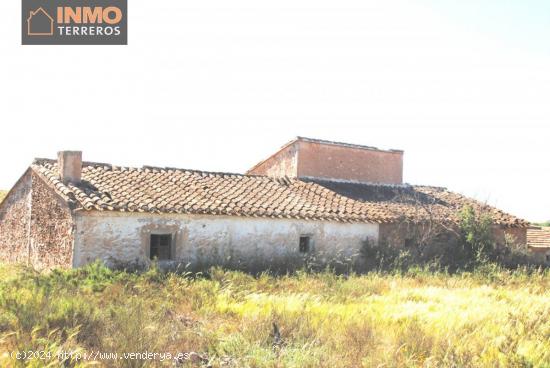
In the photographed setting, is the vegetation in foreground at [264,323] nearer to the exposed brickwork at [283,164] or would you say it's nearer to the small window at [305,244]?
the small window at [305,244]

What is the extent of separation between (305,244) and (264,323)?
33.4ft

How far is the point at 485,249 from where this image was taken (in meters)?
20.7

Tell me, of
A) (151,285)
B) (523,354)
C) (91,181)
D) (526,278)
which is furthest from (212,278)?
(526,278)

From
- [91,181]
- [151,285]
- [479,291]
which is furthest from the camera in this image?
[91,181]

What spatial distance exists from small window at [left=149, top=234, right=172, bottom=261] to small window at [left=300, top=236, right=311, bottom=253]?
16.1ft

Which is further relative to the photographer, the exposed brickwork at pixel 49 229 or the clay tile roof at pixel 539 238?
the clay tile roof at pixel 539 238

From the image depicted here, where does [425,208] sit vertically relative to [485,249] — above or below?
above

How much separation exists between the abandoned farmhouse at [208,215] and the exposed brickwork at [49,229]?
3cm

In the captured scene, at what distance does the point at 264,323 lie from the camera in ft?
27.4

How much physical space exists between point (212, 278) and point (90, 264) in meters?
3.45

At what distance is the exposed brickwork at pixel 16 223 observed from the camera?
18.0 metres

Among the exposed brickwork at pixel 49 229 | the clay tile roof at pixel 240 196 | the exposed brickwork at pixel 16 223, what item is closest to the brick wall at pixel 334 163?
the clay tile roof at pixel 240 196

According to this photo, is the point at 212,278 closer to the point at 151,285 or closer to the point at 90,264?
the point at 151,285

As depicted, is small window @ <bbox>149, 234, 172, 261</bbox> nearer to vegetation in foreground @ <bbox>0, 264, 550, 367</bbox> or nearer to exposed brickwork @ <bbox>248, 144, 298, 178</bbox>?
vegetation in foreground @ <bbox>0, 264, 550, 367</bbox>
